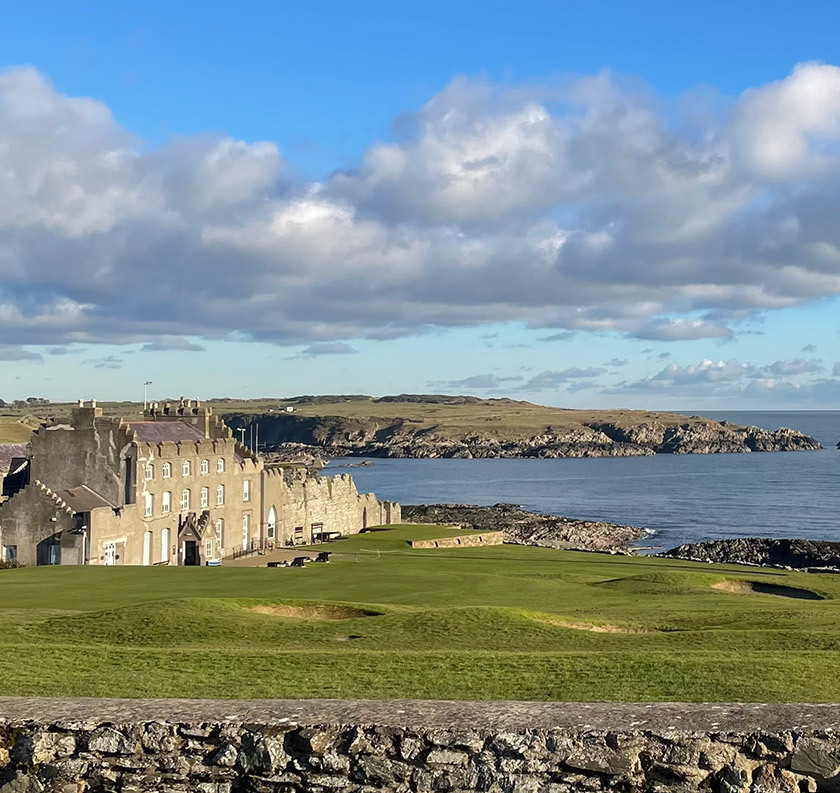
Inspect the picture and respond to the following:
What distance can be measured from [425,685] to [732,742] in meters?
7.00

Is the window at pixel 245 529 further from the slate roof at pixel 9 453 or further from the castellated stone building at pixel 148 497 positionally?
the slate roof at pixel 9 453

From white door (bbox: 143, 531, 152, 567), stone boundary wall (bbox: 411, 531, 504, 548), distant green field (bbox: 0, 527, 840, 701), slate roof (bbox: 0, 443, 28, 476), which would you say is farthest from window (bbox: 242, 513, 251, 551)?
distant green field (bbox: 0, 527, 840, 701)

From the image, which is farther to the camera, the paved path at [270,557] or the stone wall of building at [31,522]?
the paved path at [270,557]

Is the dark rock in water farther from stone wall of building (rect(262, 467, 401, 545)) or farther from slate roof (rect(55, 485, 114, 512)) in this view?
slate roof (rect(55, 485, 114, 512))

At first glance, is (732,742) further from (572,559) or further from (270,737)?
(572,559)

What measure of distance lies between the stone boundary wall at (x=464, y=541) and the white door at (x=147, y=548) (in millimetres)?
20298

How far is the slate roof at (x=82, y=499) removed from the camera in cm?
5628

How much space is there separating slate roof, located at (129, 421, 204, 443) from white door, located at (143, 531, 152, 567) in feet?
20.6

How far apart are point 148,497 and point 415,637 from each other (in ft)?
135

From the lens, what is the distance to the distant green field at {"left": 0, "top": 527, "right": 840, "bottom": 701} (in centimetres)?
1638

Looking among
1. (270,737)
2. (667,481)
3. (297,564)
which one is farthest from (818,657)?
(667,481)

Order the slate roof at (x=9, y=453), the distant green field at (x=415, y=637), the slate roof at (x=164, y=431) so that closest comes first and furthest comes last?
the distant green field at (x=415, y=637) < the slate roof at (x=164, y=431) < the slate roof at (x=9, y=453)

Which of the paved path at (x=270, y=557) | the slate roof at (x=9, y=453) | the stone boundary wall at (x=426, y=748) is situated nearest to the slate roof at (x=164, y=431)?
the paved path at (x=270, y=557)

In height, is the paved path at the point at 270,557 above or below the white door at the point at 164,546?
below
